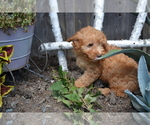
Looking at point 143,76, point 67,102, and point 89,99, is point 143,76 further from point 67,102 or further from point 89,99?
point 67,102

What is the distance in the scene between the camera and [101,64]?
1.47m

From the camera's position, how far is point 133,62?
4.81ft

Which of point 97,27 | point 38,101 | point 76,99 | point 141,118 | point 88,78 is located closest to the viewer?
point 141,118

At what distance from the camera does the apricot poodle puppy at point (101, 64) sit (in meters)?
1.36

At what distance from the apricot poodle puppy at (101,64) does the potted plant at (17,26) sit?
0.31 meters

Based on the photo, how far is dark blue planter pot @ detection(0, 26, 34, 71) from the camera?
57.7 inches

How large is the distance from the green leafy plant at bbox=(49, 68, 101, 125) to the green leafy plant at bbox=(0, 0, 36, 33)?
44 centimetres

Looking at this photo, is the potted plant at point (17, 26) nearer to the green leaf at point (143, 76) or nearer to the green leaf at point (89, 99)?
the green leaf at point (89, 99)

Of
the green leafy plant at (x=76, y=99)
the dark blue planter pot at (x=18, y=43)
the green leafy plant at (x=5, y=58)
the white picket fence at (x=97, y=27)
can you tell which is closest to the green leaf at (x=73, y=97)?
the green leafy plant at (x=76, y=99)

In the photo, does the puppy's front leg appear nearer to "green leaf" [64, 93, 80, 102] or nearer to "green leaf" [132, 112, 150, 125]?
"green leaf" [64, 93, 80, 102]

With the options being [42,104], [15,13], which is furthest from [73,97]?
[15,13]

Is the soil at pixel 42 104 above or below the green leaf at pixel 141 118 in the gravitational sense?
below

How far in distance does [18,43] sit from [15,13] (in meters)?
0.19

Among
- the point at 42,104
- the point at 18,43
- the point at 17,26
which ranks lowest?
the point at 42,104
